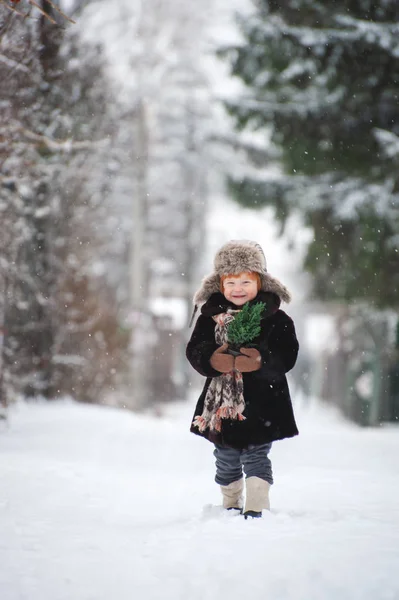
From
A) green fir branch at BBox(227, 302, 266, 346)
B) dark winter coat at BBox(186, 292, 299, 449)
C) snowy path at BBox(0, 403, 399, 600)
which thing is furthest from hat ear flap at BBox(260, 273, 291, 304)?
snowy path at BBox(0, 403, 399, 600)

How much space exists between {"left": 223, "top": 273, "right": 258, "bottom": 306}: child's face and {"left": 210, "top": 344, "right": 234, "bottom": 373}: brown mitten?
0.40 meters

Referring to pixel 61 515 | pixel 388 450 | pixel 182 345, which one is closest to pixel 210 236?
pixel 182 345

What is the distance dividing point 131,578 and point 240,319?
61.5 inches

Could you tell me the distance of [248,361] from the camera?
3799 mm

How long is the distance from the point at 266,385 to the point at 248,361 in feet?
0.72

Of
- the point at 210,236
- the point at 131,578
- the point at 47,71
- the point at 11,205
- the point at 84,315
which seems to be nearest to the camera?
the point at 131,578

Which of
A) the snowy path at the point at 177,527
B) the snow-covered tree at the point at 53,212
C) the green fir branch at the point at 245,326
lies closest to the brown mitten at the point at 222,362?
the green fir branch at the point at 245,326

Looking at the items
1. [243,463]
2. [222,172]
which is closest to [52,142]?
[243,463]

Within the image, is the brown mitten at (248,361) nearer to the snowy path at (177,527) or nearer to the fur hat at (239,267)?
the fur hat at (239,267)

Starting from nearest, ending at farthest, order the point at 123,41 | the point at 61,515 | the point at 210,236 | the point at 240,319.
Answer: the point at 240,319, the point at 61,515, the point at 123,41, the point at 210,236

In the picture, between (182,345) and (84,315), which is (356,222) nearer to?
(84,315)

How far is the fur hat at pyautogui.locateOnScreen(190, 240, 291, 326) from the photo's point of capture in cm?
411

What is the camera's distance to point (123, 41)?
1333 centimetres

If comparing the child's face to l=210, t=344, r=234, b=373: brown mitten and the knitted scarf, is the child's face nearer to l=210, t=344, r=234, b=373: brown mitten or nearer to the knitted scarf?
the knitted scarf
